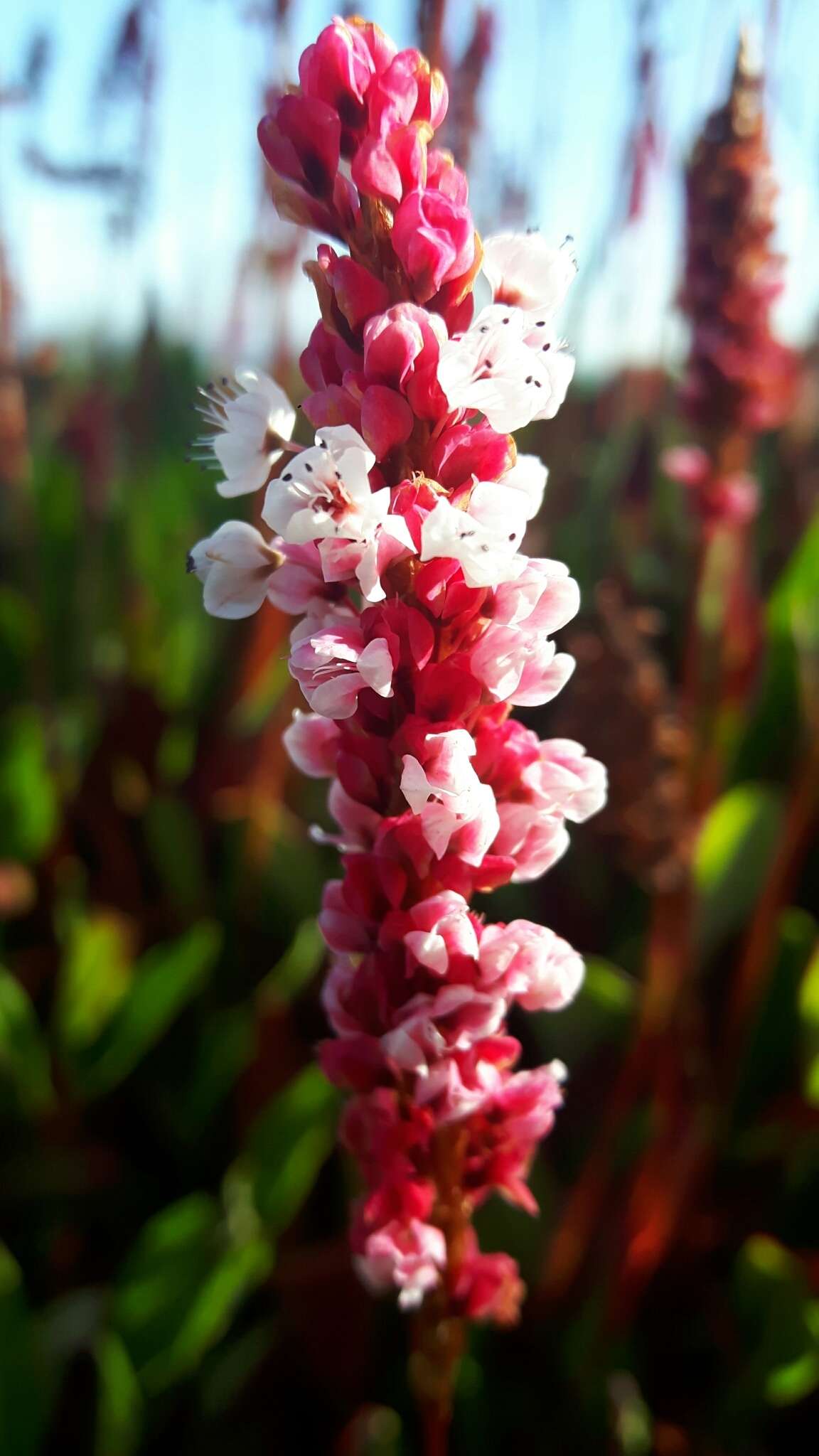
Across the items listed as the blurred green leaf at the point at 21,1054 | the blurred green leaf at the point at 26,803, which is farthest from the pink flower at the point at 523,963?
the blurred green leaf at the point at 26,803

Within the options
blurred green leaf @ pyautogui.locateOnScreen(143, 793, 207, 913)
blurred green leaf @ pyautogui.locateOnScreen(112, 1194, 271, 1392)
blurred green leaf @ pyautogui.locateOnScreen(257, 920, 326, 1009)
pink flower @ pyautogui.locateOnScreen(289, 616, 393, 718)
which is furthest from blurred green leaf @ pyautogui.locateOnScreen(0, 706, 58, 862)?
pink flower @ pyautogui.locateOnScreen(289, 616, 393, 718)

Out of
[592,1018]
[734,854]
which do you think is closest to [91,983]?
[592,1018]

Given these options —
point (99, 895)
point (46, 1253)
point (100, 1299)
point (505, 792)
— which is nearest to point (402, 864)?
point (505, 792)

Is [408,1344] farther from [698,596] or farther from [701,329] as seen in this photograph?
[701,329]

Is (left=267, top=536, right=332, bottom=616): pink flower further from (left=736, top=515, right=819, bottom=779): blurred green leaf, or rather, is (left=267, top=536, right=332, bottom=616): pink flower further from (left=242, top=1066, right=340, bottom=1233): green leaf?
(left=736, top=515, right=819, bottom=779): blurred green leaf

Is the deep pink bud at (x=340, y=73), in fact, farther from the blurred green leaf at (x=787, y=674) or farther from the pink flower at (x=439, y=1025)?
the blurred green leaf at (x=787, y=674)

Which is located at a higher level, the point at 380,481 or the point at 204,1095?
the point at 380,481
